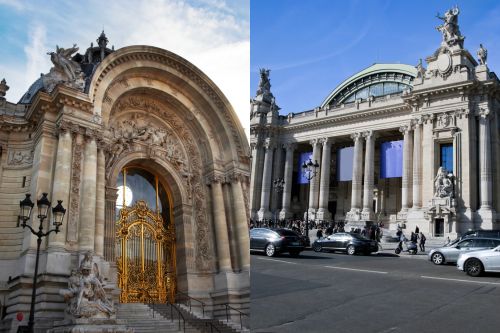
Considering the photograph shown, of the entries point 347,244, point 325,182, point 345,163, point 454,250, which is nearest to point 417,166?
point 345,163

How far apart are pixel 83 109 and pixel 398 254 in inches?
560

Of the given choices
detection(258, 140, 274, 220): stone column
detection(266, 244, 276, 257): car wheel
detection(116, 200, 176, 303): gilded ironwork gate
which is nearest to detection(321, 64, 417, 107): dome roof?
detection(258, 140, 274, 220): stone column

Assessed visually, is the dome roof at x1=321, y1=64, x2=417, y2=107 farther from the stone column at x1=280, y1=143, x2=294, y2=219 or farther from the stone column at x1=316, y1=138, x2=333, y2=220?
the stone column at x1=316, y1=138, x2=333, y2=220

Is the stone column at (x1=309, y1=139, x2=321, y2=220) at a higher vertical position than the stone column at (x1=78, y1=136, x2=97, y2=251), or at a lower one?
higher

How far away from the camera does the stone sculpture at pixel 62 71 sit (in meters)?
17.0

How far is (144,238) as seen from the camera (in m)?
19.7

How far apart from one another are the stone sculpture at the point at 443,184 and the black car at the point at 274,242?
896 inches

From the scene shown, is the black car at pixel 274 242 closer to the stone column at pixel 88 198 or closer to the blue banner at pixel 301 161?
the stone column at pixel 88 198

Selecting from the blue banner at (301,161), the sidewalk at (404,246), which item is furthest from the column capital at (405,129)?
the sidewalk at (404,246)

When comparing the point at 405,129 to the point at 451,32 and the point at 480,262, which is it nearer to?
the point at 451,32

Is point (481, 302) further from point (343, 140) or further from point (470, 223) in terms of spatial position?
point (343, 140)

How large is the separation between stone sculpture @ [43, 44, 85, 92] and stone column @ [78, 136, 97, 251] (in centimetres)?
200

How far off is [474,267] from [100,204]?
1099 cm

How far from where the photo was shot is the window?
37500 mm
